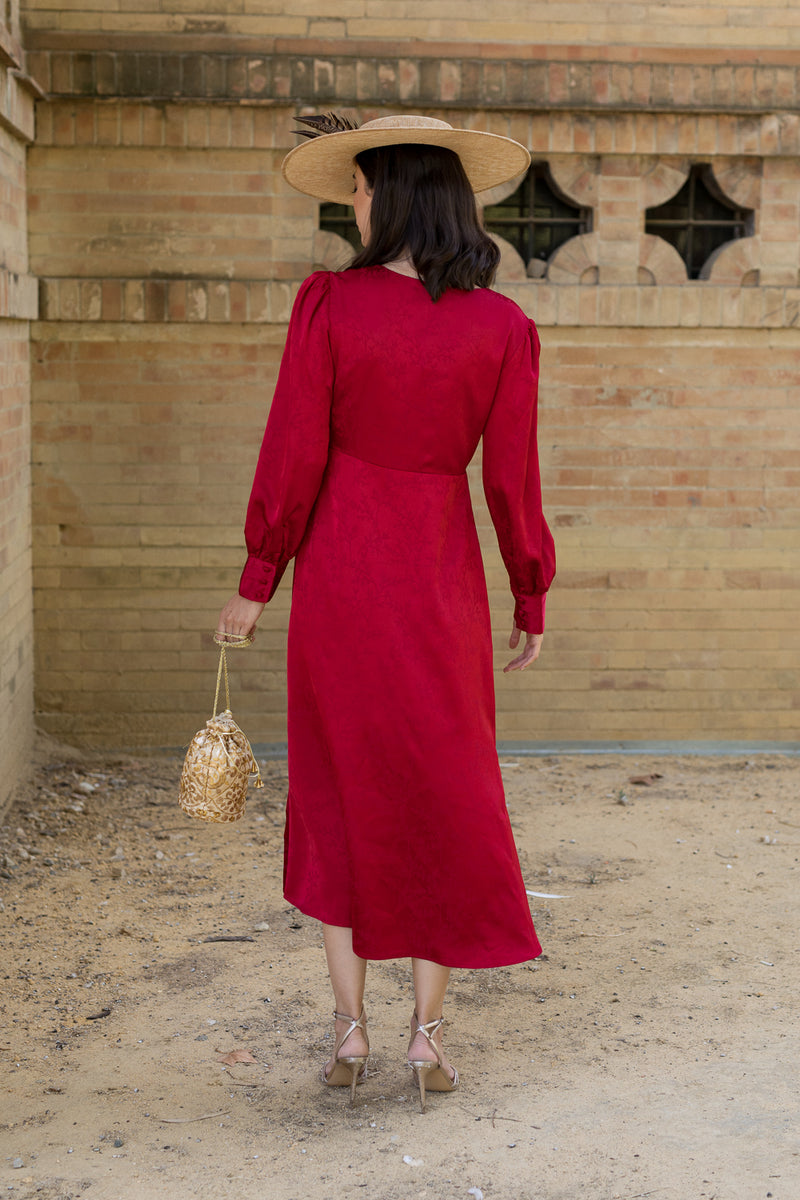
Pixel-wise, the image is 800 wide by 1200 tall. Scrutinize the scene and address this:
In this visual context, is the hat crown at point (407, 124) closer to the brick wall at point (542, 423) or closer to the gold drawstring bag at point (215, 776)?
the gold drawstring bag at point (215, 776)

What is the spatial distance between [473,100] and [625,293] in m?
1.09

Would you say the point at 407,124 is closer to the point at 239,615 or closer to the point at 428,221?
the point at 428,221

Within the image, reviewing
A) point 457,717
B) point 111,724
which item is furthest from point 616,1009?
point 111,724

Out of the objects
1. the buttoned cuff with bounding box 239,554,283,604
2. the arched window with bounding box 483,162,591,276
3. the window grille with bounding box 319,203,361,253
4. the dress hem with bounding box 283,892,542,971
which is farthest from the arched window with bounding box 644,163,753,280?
the dress hem with bounding box 283,892,542,971

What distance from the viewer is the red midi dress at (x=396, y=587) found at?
2850 mm

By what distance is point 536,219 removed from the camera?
6.00 m

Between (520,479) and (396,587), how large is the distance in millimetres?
400

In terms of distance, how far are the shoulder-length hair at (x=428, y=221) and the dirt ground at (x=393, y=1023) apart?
188 cm

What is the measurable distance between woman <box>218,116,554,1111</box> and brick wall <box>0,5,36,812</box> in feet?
8.32

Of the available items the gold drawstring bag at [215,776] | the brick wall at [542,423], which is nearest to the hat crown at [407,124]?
the gold drawstring bag at [215,776]

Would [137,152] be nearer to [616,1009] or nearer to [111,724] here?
[111,724]

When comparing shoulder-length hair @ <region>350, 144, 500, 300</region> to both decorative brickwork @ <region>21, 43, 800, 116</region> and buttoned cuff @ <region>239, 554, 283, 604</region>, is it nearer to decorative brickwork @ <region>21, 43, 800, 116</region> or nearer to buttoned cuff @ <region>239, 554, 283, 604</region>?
buttoned cuff @ <region>239, 554, 283, 604</region>

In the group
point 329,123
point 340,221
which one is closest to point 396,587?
point 329,123

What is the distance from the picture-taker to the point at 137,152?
5.70 m
